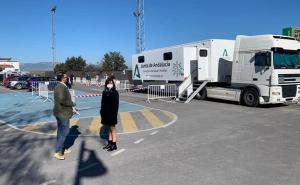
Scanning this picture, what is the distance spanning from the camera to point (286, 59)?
16828mm

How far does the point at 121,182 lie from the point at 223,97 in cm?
1394

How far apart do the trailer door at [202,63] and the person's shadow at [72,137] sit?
388 inches

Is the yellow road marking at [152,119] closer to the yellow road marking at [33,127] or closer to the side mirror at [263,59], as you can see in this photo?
the yellow road marking at [33,127]

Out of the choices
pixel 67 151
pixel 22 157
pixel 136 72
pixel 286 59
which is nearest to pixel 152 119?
pixel 67 151

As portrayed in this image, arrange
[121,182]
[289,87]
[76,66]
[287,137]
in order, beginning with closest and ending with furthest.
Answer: [121,182], [287,137], [289,87], [76,66]

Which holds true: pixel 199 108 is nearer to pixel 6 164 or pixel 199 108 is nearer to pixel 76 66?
pixel 6 164

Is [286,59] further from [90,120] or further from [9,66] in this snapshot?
[9,66]

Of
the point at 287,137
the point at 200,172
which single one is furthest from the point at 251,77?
the point at 200,172

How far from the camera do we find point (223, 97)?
1945 cm

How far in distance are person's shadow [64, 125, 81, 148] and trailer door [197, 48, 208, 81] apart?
9860mm

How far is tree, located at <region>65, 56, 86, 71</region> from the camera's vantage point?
89188mm

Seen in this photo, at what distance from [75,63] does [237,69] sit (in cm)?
7499

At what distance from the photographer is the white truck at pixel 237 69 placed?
16578mm

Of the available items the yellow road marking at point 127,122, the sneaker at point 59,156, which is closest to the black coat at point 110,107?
the sneaker at point 59,156
